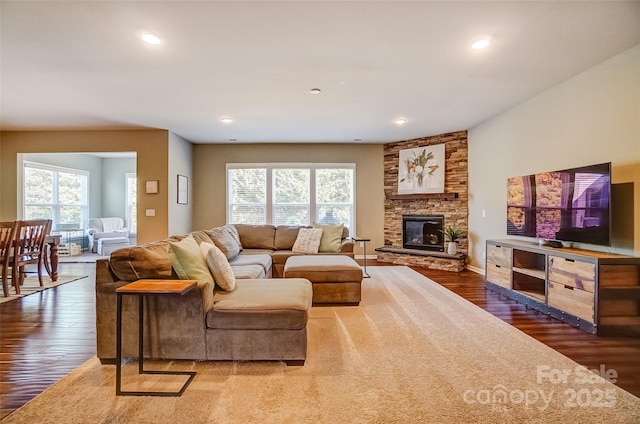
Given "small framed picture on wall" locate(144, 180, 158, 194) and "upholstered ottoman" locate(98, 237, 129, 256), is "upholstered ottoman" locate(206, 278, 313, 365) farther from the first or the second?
"upholstered ottoman" locate(98, 237, 129, 256)

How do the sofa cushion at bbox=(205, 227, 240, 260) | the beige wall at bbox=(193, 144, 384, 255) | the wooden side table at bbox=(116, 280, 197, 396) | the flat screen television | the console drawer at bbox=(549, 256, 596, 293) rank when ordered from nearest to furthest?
the wooden side table at bbox=(116, 280, 197, 396) → the console drawer at bbox=(549, 256, 596, 293) → the flat screen television → the sofa cushion at bbox=(205, 227, 240, 260) → the beige wall at bbox=(193, 144, 384, 255)

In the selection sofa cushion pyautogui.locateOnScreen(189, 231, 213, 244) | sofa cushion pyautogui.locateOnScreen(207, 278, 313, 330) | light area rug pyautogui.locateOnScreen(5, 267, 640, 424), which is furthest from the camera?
sofa cushion pyautogui.locateOnScreen(189, 231, 213, 244)

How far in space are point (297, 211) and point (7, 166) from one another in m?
5.49

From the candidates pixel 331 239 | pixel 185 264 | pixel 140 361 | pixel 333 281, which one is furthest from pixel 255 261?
pixel 140 361

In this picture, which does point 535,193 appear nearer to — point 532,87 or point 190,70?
point 532,87

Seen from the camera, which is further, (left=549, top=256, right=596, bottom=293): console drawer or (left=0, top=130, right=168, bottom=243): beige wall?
(left=0, top=130, right=168, bottom=243): beige wall

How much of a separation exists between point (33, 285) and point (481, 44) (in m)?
6.42

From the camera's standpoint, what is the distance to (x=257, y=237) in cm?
531

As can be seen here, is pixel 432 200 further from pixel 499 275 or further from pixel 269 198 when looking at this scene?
pixel 269 198

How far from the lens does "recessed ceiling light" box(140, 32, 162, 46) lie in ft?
8.58

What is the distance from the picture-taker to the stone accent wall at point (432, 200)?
5922 millimetres

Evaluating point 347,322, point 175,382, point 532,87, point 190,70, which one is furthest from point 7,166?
point 532,87

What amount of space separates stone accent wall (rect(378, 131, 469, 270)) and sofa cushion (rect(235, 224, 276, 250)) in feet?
8.54

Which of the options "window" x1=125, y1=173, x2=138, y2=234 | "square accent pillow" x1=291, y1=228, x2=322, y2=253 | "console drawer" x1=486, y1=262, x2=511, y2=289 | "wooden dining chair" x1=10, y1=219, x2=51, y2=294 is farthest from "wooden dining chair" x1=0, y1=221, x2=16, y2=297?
"console drawer" x1=486, y1=262, x2=511, y2=289
